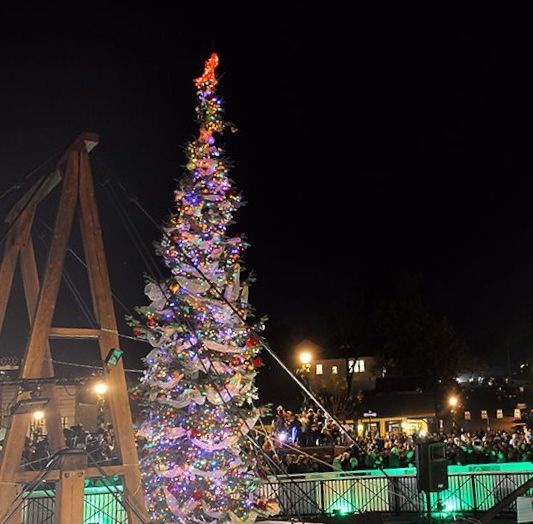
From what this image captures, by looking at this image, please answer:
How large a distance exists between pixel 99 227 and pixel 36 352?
65.9 inches

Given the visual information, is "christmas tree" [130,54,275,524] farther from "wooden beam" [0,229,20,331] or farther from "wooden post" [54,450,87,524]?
"wooden post" [54,450,87,524]

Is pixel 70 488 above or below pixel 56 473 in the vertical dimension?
below

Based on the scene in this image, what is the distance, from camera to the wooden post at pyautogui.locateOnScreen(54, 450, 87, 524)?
24.6 ft

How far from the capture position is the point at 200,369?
39.5ft

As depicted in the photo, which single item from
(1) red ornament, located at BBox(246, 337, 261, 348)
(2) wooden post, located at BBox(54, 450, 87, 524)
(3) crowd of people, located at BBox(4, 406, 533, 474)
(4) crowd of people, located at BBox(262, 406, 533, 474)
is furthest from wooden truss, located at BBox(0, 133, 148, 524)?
(4) crowd of people, located at BBox(262, 406, 533, 474)

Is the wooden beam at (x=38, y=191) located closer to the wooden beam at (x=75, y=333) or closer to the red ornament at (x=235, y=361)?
the wooden beam at (x=75, y=333)

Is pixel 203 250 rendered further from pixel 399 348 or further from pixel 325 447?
pixel 399 348

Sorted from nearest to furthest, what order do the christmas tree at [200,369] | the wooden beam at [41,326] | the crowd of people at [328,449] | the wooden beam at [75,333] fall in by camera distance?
the wooden beam at [41,326]
the wooden beam at [75,333]
the christmas tree at [200,369]
the crowd of people at [328,449]

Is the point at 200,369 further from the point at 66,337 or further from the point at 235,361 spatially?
the point at 66,337

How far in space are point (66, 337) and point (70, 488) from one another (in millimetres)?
1755

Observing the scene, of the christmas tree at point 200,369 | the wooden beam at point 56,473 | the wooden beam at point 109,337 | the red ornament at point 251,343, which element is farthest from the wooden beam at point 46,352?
the red ornament at point 251,343

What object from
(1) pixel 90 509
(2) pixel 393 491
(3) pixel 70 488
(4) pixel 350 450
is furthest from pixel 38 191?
(4) pixel 350 450

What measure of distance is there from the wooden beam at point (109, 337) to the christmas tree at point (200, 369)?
126 inches

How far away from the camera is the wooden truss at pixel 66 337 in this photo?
765cm
